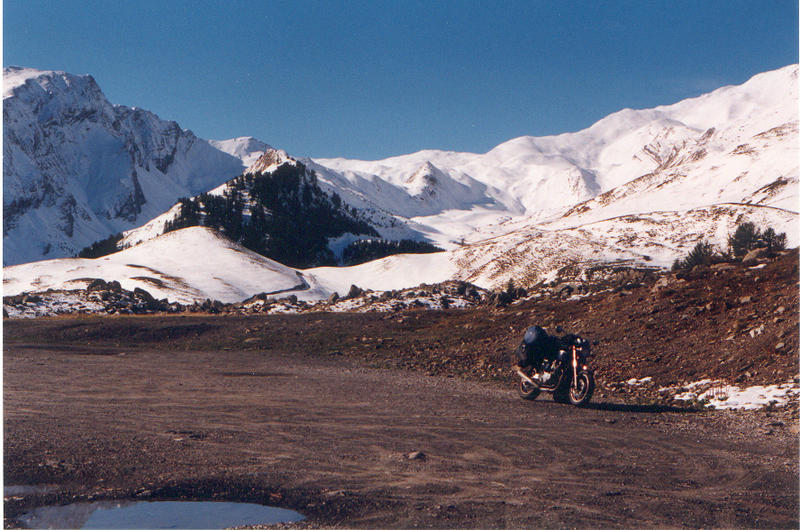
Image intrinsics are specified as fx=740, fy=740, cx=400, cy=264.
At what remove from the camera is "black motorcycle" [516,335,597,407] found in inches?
489

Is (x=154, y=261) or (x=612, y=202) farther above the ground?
(x=612, y=202)

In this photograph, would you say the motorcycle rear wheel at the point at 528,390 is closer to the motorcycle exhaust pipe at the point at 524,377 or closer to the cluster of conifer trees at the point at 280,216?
the motorcycle exhaust pipe at the point at 524,377

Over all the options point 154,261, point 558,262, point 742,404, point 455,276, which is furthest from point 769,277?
point 154,261

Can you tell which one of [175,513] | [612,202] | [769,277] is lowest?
[175,513]

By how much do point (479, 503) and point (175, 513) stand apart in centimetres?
249

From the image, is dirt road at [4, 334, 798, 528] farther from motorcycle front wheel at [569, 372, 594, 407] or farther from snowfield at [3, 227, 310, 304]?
snowfield at [3, 227, 310, 304]

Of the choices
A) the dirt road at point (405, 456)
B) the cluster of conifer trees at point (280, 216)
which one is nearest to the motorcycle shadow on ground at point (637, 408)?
the dirt road at point (405, 456)

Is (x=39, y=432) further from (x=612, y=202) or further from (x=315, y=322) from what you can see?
(x=612, y=202)

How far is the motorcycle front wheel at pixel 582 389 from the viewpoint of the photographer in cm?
1225

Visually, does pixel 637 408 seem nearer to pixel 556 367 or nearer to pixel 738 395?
pixel 556 367

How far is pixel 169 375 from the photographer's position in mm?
16484

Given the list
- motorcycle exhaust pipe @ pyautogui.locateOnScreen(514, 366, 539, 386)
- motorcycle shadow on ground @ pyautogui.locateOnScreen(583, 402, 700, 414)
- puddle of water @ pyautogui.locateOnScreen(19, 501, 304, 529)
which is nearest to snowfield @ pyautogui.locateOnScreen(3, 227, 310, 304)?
motorcycle exhaust pipe @ pyautogui.locateOnScreen(514, 366, 539, 386)

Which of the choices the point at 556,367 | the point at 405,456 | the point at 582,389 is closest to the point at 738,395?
the point at 582,389

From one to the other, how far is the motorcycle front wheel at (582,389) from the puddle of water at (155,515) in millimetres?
7397
